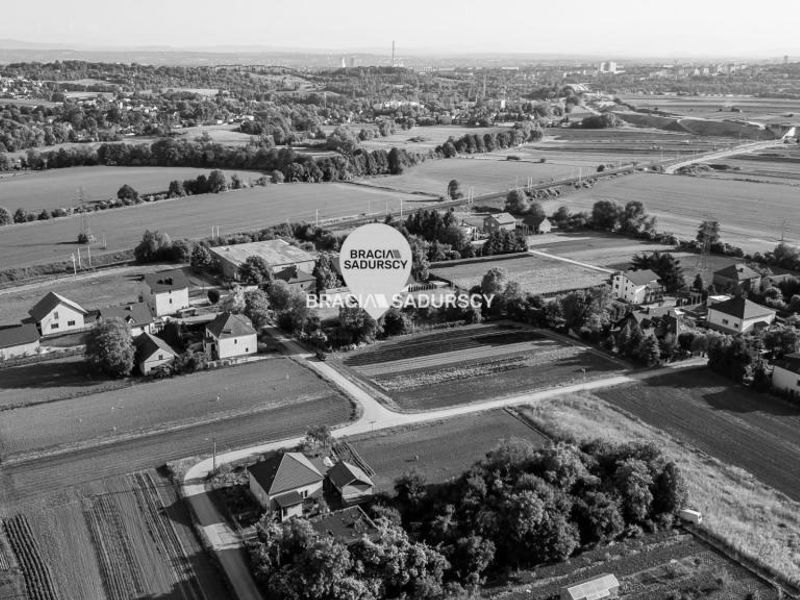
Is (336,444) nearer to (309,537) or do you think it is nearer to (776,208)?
(309,537)

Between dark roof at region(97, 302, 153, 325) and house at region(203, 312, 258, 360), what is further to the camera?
dark roof at region(97, 302, 153, 325)

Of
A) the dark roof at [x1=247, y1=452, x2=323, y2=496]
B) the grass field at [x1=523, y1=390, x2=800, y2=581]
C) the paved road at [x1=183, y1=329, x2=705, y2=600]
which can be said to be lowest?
the paved road at [x1=183, y1=329, x2=705, y2=600]

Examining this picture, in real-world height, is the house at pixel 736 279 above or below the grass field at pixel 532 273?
above

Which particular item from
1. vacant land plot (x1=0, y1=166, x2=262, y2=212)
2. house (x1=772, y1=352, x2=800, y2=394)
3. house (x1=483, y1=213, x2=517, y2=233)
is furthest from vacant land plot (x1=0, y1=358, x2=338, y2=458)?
vacant land plot (x1=0, y1=166, x2=262, y2=212)

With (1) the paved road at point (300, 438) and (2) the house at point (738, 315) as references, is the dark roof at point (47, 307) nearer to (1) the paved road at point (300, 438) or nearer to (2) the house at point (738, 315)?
(1) the paved road at point (300, 438)

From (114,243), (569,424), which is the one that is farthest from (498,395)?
(114,243)

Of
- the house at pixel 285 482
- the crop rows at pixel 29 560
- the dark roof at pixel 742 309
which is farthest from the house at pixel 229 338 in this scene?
the dark roof at pixel 742 309

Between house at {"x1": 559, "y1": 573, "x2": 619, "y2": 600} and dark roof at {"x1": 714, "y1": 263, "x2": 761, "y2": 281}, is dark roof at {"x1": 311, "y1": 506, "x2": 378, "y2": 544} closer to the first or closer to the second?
house at {"x1": 559, "y1": 573, "x2": 619, "y2": 600}

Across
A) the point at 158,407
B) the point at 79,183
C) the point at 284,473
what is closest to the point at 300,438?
the point at 284,473
